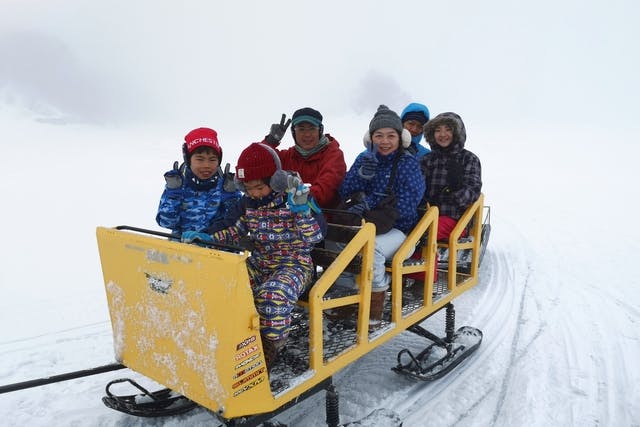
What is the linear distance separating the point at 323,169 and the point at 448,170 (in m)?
1.48

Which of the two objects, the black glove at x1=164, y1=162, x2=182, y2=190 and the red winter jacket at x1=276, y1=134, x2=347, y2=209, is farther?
the red winter jacket at x1=276, y1=134, x2=347, y2=209

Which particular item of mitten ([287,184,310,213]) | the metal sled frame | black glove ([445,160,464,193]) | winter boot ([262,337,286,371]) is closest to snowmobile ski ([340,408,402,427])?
the metal sled frame

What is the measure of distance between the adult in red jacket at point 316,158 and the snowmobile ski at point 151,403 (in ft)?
6.43

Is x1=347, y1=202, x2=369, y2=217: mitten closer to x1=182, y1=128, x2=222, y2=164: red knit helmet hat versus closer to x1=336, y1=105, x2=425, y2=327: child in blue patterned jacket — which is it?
x1=336, y1=105, x2=425, y2=327: child in blue patterned jacket

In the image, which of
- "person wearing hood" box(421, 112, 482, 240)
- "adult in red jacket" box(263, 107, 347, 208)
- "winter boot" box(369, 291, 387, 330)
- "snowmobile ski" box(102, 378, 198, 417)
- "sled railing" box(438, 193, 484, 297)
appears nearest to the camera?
"snowmobile ski" box(102, 378, 198, 417)

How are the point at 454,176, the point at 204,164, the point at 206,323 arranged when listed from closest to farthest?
the point at 206,323 < the point at 204,164 < the point at 454,176

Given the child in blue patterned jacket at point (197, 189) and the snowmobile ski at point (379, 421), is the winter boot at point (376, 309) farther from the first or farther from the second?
the child in blue patterned jacket at point (197, 189)

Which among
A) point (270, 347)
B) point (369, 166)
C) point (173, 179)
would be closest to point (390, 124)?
point (369, 166)

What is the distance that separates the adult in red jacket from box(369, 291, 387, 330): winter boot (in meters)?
1.07

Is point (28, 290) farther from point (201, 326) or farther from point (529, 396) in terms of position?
point (529, 396)

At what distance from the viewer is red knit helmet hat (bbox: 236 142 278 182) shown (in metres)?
2.92

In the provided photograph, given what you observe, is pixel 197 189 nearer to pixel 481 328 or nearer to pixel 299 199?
Result: pixel 299 199

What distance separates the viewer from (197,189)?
373cm

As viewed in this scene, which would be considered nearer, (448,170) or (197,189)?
(197,189)
